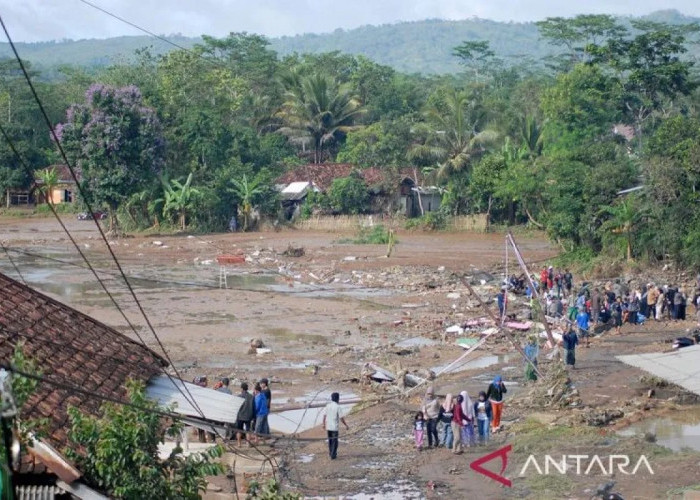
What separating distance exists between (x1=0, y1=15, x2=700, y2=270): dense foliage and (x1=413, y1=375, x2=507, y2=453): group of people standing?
17.8 metres

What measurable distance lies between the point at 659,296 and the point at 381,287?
1019 cm

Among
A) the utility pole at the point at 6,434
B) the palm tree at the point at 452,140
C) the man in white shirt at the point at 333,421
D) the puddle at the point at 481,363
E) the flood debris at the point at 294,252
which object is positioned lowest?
the puddle at the point at 481,363

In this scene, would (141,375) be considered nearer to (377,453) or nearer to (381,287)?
(377,453)

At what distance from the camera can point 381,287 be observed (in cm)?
3441

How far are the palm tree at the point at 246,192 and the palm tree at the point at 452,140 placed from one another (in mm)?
7628

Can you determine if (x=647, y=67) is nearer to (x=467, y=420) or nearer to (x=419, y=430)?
(x=467, y=420)

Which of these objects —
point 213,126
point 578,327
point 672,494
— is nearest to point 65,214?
point 213,126

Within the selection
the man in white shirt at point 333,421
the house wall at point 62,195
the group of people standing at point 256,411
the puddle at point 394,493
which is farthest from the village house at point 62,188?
the puddle at point 394,493

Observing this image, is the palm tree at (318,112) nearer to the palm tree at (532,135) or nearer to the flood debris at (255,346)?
the palm tree at (532,135)

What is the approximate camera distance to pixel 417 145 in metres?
51.8

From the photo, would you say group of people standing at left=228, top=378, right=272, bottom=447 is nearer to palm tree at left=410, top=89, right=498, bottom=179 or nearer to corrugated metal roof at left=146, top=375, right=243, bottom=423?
corrugated metal roof at left=146, top=375, right=243, bottom=423

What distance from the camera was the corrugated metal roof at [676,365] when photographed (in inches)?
624

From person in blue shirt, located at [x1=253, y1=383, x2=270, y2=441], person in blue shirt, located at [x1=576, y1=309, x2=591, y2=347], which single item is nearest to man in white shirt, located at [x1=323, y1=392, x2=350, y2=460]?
person in blue shirt, located at [x1=253, y1=383, x2=270, y2=441]

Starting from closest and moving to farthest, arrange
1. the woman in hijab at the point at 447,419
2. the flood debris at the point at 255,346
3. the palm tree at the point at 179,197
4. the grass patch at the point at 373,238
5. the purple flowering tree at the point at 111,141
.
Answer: the woman in hijab at the point at 447,419 < the flood debris at the point at 255,346 < the grass patch at the point at 373,238 < the purple flowering tree at the point at 111,141 < the palm tree at the point at 179,197
